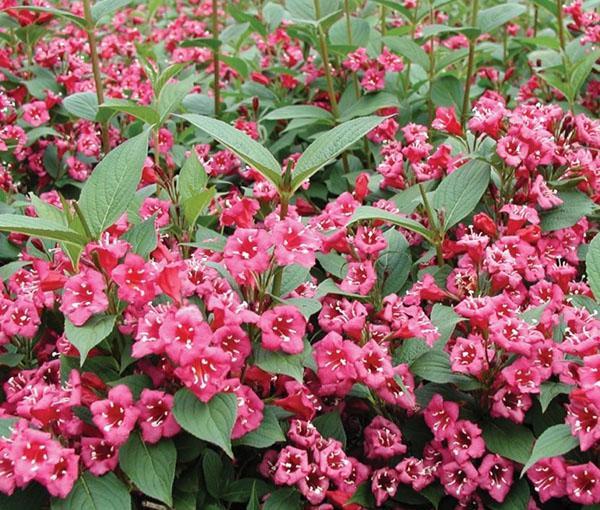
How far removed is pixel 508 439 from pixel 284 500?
573 mm

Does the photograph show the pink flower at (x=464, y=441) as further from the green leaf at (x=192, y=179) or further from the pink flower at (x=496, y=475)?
the green leaf at (x=192, y=179)

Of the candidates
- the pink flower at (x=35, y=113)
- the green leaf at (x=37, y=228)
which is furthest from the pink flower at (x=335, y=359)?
the pink flower at (x=35, y=113)

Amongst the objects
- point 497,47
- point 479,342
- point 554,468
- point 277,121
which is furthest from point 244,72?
point 554,468

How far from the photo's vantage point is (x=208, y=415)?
1.62 meters

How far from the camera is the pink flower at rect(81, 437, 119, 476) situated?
1649 millimetres

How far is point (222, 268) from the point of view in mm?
1896

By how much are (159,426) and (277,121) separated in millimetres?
2312

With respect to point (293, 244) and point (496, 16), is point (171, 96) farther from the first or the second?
point (496, 16)

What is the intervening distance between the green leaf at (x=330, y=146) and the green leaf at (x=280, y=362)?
1.35 ft

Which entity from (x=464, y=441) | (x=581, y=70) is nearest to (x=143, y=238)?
(x=464, y=441)

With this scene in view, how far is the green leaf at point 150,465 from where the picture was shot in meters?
1.60

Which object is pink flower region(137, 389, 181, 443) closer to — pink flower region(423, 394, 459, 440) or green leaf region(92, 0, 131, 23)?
pink flower region(423, 394, 459, 440)

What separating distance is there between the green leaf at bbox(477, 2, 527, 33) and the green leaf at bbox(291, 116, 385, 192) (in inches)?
66.8

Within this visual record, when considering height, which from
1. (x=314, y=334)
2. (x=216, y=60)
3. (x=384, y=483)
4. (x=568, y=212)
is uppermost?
(x=568, y=212)
